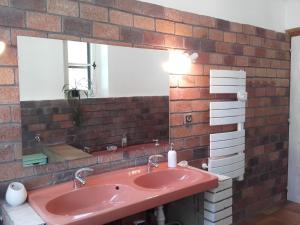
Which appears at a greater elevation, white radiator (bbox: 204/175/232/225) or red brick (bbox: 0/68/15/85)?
red brick (bbox: 0/68/15/85)

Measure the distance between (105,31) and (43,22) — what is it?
394mm

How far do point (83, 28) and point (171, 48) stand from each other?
0.73 metres

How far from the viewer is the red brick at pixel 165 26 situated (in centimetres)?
211

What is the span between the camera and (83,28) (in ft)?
5.76

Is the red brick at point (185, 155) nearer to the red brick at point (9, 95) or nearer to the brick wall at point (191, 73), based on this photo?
the brick wall at point (191, 73)

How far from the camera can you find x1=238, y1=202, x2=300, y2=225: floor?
288cm

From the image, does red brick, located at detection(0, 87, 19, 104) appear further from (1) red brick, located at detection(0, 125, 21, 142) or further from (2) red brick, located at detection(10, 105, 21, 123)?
(1) red brick, located at detection(0, 125, 21, 142)

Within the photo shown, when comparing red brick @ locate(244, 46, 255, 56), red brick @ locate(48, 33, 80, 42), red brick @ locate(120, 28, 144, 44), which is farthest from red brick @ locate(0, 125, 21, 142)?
red brick @ locate(244, 46, 255, 56)

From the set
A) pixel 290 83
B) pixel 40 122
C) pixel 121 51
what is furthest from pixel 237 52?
pixel 40 122

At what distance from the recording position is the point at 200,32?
2.38 meters

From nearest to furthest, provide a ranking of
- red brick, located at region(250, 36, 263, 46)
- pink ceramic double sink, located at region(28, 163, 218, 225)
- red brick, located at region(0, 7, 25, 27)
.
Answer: pink ceramic double sink, located at region(28, 163, 218, 225)
red brick, located at region(0, 7, 25, 27)
red brick, located at region(250, 36, 263, 46)

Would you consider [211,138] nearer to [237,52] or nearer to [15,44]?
[237,52]

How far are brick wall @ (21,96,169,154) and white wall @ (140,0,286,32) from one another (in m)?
0.78

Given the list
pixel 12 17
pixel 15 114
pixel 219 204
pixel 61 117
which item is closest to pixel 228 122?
pixel 219 204
